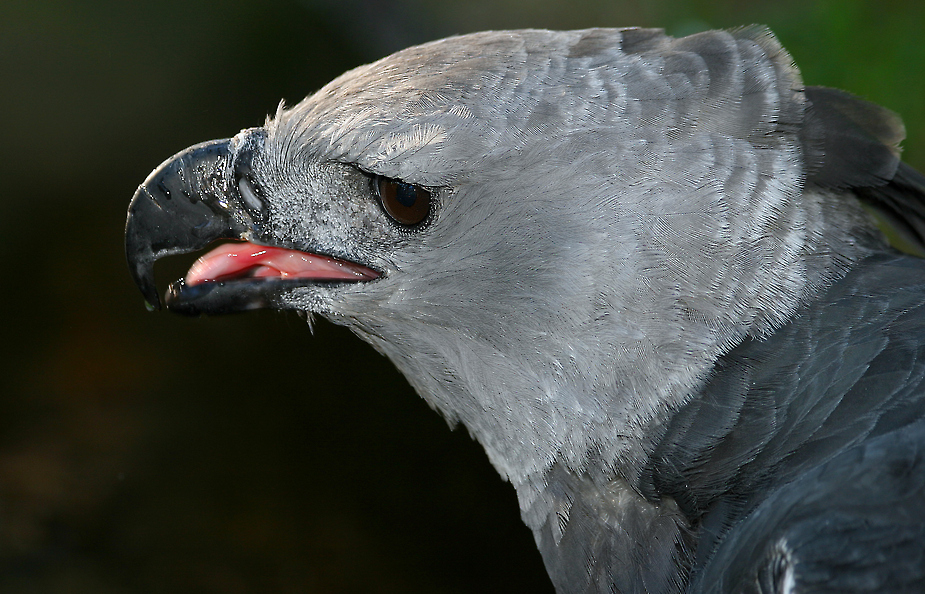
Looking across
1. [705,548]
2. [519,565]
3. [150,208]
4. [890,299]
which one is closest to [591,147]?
[890,299]

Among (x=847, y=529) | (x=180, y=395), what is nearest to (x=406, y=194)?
(x=847, y=529)

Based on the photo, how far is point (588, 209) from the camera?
1.47 metres

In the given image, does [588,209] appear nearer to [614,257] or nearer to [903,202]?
[614,257]

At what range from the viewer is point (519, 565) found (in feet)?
11.8

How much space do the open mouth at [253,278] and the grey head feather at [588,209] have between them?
0.05 m

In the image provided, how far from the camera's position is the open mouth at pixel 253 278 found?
5.29 feet

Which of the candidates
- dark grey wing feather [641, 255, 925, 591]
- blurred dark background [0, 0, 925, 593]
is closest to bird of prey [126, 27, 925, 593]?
dark grey wing feather [641, 255, 925, 591]

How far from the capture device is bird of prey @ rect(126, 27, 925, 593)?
1389mm

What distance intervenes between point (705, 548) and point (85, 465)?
3016 millimetres

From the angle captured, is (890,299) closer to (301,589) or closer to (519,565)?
(519,565)

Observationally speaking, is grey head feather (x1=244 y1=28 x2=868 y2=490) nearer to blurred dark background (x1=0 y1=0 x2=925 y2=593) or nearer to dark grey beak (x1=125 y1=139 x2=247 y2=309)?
dark grey beak (x1=125 y1=139 x2=247 y2=309)

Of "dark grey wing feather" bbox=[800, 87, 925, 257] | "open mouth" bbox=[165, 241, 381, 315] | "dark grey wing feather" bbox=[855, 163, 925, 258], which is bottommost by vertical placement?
"dark grey wing feather" bbox=[855, 163, 925, 258]

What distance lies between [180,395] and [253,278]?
223 centimetres

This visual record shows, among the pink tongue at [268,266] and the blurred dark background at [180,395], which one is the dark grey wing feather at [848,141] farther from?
the blurred dark background at [180,395]
